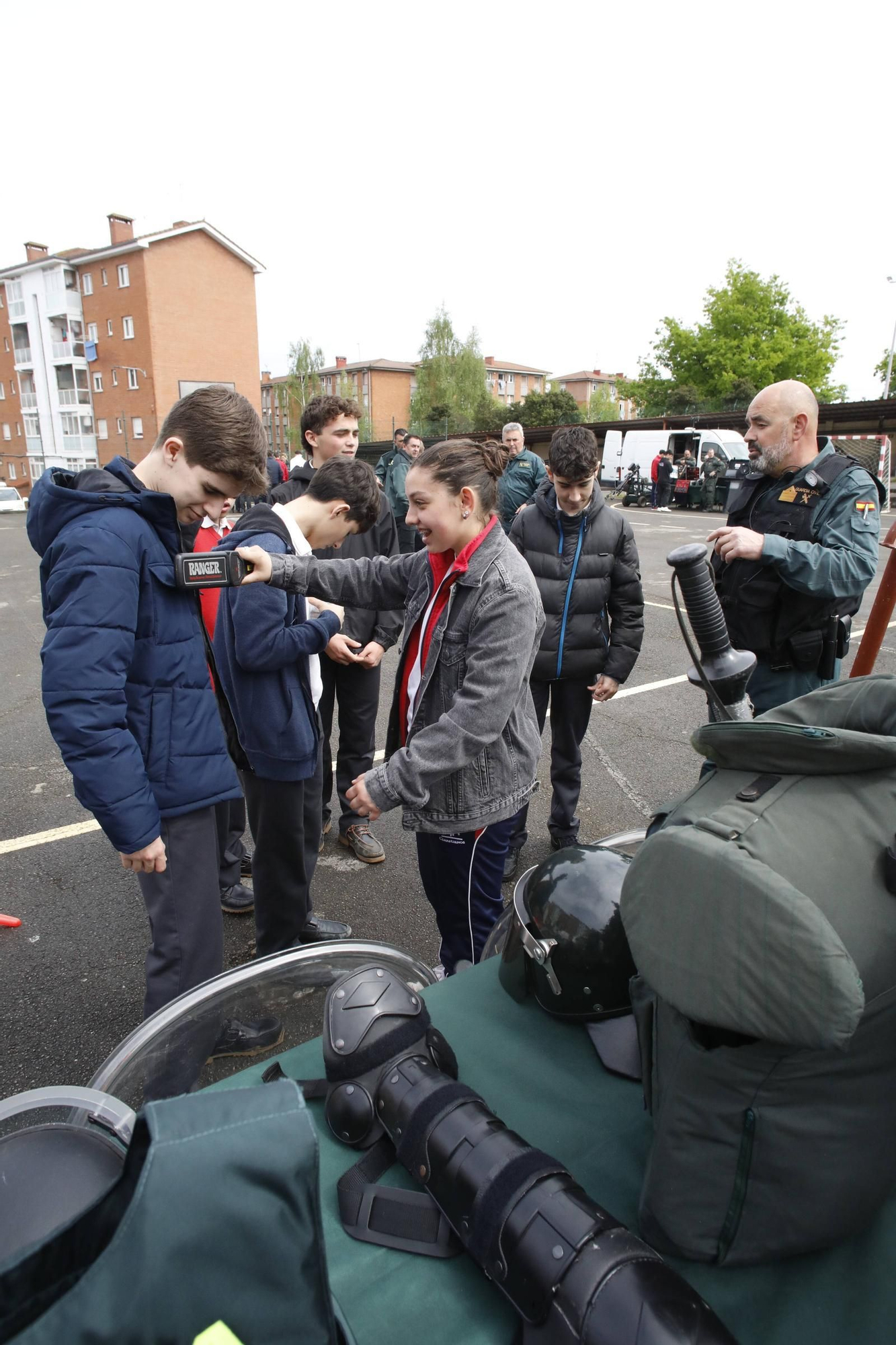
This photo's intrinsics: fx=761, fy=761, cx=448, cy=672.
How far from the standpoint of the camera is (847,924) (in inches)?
37.9

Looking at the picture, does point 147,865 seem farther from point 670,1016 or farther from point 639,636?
point 639,636

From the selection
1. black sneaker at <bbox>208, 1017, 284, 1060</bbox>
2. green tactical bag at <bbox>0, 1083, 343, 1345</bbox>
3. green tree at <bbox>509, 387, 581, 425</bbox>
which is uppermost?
green tree at <bbox>509, 387, 581, 425</bbox>

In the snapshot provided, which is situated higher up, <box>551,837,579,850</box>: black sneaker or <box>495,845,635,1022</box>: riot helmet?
<box>495,845,635,1022</box>: riot helmet

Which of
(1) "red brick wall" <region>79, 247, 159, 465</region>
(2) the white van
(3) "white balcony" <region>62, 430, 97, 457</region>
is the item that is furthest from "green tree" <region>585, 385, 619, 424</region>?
(2) the white van

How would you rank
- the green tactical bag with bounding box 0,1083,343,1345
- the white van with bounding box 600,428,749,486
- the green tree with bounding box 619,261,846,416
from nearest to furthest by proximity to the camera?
the green tactical bag with bounding box 0,1083,343,1345, the white van with bounding box 600,428,749,486, the green tree with bounding box 619,261,846,416

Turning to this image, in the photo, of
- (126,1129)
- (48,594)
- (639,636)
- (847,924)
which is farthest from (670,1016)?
(639,636)

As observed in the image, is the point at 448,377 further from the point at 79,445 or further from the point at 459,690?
the point at 459,690

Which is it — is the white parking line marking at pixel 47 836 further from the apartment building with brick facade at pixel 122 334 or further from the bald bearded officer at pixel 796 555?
the apartment building with brick facade at pixel 122 334

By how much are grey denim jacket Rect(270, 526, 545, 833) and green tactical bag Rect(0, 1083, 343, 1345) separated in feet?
4.09

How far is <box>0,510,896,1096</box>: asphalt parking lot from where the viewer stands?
2.66 metres

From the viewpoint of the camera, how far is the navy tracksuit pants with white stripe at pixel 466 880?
7.86 ft

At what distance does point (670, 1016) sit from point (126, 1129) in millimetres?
901

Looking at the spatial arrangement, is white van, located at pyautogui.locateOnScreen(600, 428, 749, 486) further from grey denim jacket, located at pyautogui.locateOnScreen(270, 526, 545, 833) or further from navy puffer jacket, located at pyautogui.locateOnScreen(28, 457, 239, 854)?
navy puffer jacket, located at pyautogui.locateOnScreen(28, 457, 239, 854)

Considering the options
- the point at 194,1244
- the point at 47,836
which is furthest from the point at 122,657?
the point at 47,836
